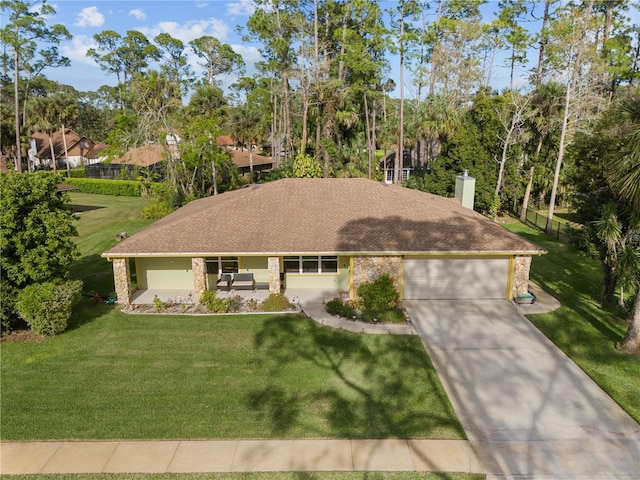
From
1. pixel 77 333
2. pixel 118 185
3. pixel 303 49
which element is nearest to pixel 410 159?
pixel 303 49

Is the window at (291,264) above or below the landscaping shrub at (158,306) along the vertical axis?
above

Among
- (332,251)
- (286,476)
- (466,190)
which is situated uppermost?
(466,190)

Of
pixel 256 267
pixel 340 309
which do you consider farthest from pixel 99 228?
pixel 340 309

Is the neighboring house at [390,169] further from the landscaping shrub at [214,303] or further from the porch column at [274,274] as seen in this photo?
the landscaping shrub at [214,303]

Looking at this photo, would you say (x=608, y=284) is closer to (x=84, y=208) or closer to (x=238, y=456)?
(x=238, y=456)

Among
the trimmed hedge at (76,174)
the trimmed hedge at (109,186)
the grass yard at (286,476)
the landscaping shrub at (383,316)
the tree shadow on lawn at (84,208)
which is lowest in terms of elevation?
the grass yard at (286,476)

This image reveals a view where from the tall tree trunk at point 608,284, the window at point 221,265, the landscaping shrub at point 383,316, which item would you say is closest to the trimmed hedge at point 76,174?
the window at point 221,265
